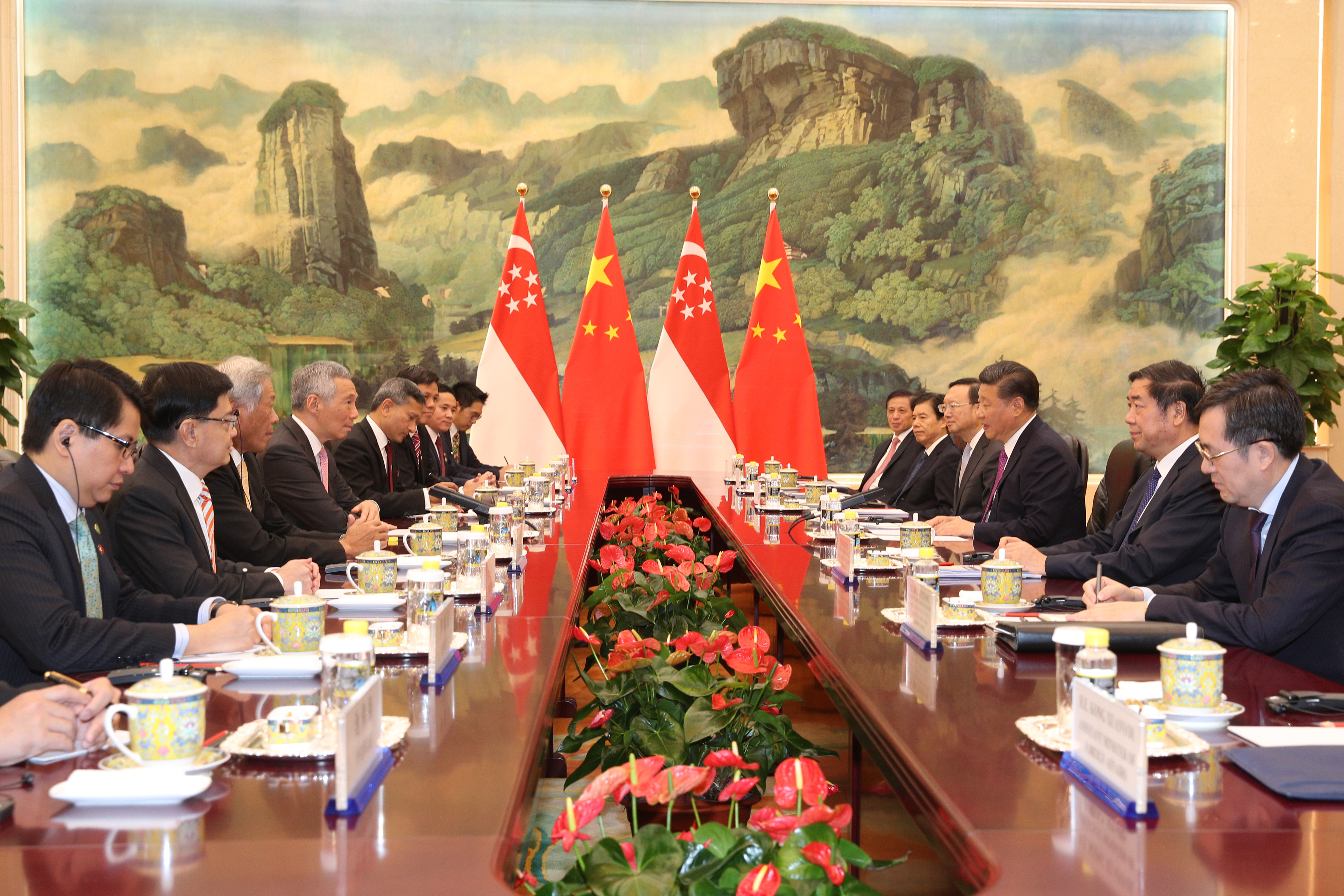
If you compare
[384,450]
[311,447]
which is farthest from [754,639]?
[384,450]

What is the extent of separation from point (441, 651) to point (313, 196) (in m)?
7.22

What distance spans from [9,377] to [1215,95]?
8872 millimetres

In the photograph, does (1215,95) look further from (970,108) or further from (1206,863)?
(1206,863)

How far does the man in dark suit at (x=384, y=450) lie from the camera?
514 cm

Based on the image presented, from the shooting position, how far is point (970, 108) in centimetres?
860

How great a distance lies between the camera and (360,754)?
1.23 m

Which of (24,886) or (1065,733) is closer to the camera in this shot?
(24,886)

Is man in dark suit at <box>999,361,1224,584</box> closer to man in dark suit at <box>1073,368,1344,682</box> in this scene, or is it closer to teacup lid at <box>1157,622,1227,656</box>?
man in dark suit at <box>1073,368,1344,682</box>

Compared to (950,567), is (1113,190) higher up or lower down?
higher up

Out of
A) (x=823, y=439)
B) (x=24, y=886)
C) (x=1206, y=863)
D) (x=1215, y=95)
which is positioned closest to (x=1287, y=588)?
(x=1206, y=863)

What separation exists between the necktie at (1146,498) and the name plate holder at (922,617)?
4.90 ft

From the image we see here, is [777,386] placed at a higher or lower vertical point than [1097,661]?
higher

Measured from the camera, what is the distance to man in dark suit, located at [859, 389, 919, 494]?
6062 millimetres

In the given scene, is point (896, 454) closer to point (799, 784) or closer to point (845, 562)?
point (845, 562)
